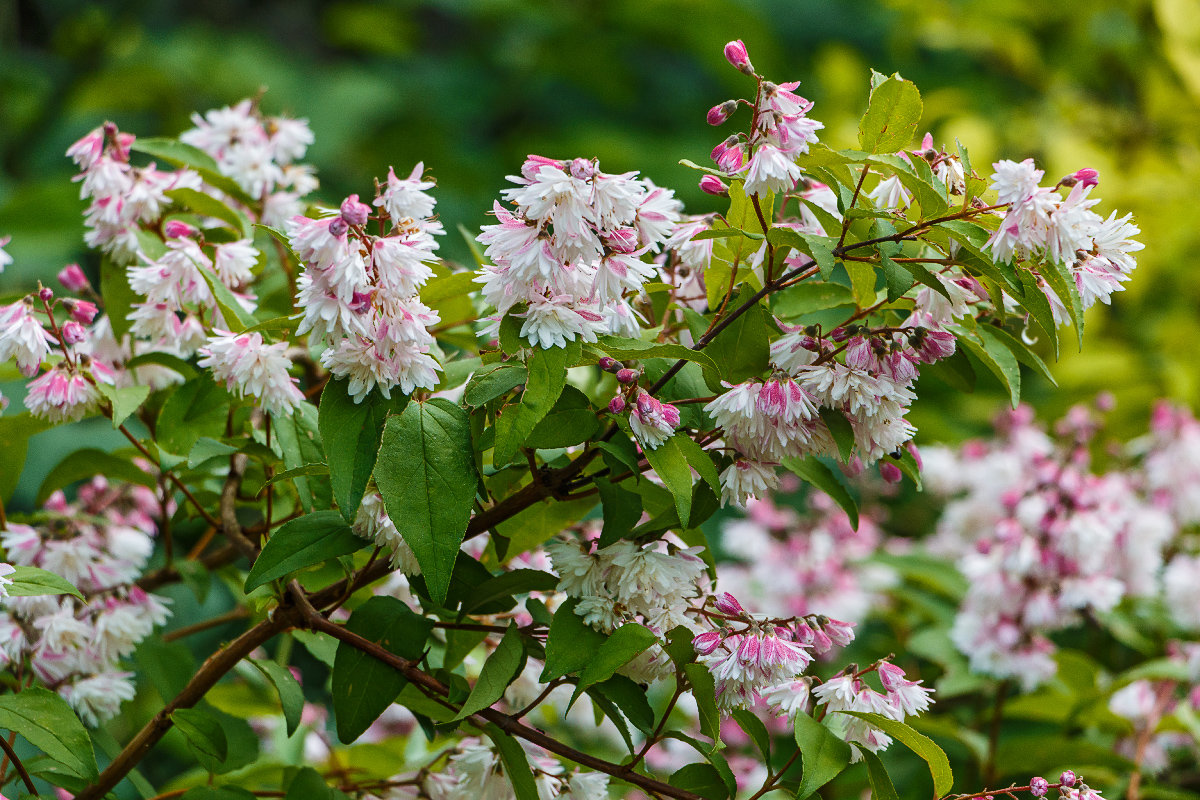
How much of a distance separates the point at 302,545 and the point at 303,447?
0.42 ft

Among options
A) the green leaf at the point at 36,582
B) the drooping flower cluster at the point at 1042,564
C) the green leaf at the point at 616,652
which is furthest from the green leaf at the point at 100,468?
the drooping flower cluster at the point at 1042,564

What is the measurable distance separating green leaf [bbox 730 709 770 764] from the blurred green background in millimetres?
1653

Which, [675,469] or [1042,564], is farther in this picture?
[1042,564]

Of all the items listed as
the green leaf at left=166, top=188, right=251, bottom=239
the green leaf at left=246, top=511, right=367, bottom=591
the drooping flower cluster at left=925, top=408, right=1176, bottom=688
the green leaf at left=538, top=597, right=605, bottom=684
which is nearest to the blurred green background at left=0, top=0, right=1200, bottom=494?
the drooping flower cluster at left=925, top=408, right=1176, bottom=688

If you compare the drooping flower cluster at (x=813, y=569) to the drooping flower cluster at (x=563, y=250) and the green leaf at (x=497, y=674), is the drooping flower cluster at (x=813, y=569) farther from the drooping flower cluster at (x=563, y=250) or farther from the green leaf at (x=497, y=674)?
the drooping flower cluster at (x=563, y=250)

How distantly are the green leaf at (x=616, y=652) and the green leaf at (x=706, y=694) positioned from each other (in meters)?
0.04

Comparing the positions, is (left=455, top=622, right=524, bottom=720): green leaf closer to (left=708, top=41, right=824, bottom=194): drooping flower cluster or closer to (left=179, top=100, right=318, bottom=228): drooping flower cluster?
(left=708, top=41, right=824, bottom=194): drooping flower cluster

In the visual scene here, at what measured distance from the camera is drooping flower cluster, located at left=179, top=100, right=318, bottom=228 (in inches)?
42.4

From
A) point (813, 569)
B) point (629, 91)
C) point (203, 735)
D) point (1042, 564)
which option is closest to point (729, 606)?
point (203, 735)

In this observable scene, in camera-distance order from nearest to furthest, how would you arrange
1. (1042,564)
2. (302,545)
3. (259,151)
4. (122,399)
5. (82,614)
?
(302,545), (122,399), (82,614), (259,151), (1042,564)

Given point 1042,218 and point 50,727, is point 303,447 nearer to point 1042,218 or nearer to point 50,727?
point 50,727

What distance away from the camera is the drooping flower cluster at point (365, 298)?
65cm

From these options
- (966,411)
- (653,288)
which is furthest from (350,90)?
(653,288)

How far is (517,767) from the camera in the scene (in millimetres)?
754
